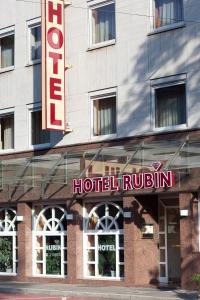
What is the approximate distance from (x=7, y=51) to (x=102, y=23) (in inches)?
214

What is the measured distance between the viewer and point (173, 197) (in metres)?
25.2

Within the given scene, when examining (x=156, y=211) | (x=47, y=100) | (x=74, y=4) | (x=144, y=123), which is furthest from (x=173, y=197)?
(x=74, y=4)

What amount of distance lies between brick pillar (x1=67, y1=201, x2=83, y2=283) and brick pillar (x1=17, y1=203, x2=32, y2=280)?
7.65 feet

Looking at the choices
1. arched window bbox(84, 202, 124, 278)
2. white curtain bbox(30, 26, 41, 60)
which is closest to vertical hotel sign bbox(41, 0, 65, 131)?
white curtain bbox(30, 26, 41, 60)

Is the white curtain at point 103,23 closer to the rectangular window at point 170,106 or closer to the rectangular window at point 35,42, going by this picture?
the rectangular window at point 35,42

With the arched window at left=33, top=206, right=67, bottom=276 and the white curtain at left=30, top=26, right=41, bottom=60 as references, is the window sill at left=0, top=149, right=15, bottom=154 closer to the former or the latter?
the arched window at left=33, top=206, right=67, bottom=276

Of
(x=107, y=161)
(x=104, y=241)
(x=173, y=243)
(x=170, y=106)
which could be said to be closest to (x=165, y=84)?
(x=170, y=106)

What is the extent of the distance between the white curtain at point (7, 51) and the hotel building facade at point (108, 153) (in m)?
0.58

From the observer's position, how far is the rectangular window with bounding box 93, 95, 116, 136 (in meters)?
27.2

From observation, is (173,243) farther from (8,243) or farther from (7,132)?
(7,132)

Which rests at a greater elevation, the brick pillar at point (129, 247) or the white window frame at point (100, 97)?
the white window frame at point (100, 97)

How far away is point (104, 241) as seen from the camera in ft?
86.5

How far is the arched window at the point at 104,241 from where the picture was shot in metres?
25.8

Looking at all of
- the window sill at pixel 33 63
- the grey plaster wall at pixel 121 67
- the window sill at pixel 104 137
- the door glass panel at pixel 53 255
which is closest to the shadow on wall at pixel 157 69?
the grey plaster wall at pixel 121 67
